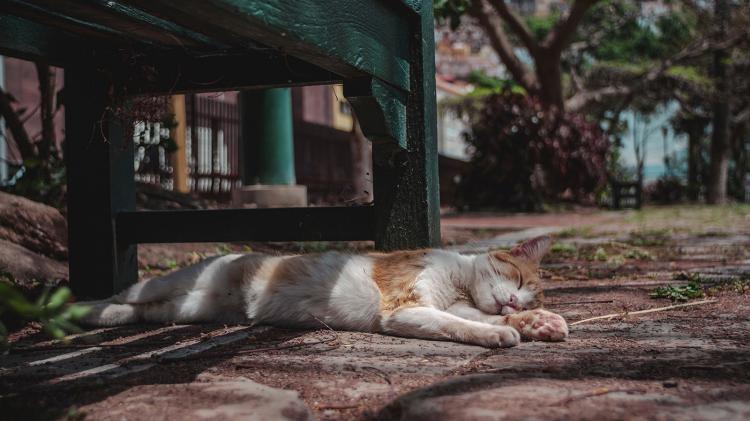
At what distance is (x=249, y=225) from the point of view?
327cm

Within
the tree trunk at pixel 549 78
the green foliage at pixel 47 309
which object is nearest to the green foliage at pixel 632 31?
the tree trunk at pixel 549 78

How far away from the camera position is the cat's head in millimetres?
2814

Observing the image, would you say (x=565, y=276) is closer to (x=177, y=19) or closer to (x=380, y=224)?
(x=380, y=224)

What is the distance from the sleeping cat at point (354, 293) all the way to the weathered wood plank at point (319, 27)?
76 cm

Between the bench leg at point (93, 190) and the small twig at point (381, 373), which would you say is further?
the bench leg at point (93, 190)

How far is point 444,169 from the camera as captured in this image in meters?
20.3

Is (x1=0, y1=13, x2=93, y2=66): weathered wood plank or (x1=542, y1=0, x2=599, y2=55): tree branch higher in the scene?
(x1=542, y1=0, x2=599, y2=55): tree branch

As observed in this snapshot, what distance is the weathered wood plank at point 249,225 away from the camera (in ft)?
10.4

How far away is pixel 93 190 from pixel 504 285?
1.95 metres

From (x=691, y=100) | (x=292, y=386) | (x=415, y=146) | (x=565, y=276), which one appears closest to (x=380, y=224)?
(x=415, y=146)

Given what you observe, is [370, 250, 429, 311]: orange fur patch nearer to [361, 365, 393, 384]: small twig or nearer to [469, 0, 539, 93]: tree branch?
[361, 365, 393, 384]: small twig

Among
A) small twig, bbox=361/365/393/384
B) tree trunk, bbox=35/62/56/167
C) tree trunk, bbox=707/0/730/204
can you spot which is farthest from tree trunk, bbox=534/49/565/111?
small twig, bbox=361/365/393/384

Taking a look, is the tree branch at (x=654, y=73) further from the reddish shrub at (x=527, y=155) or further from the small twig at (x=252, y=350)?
the small twig at (x=252, y=350)

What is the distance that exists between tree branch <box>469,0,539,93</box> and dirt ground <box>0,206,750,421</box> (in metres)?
11.6
